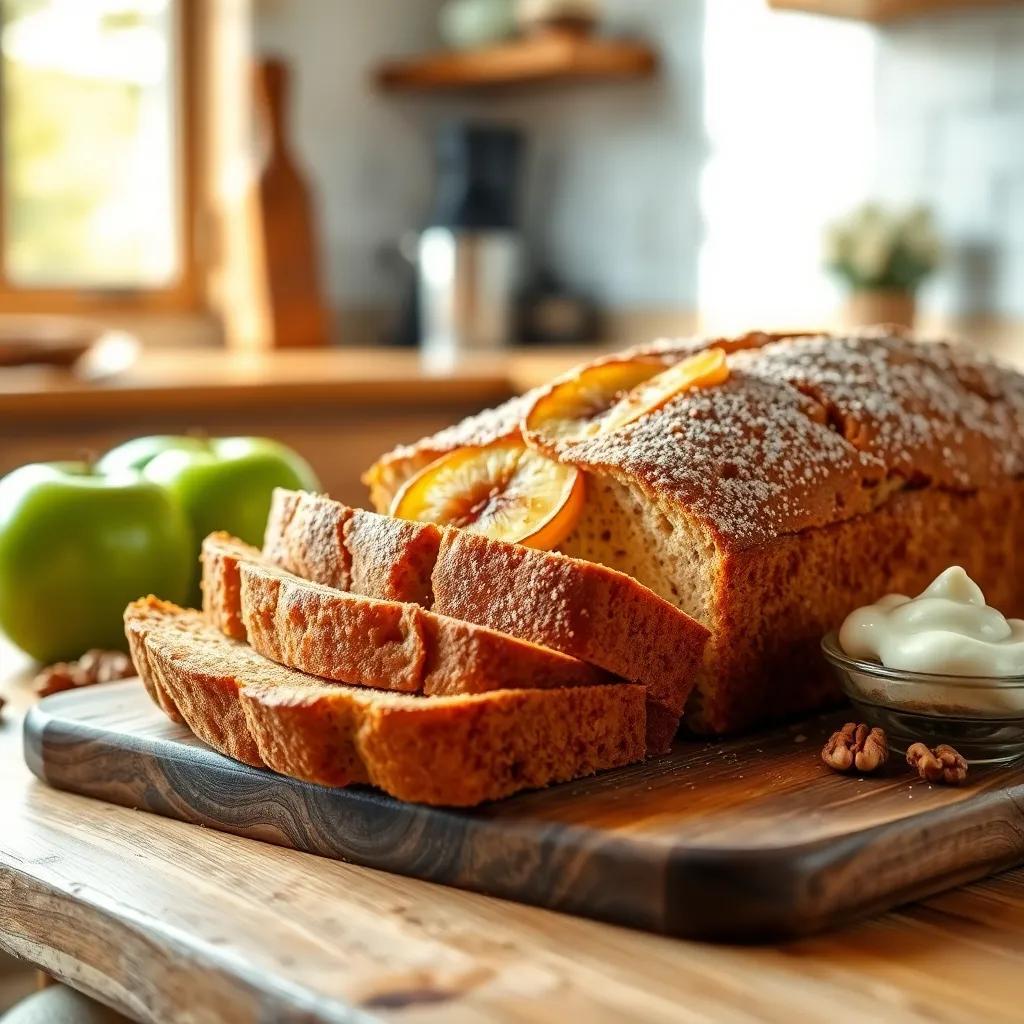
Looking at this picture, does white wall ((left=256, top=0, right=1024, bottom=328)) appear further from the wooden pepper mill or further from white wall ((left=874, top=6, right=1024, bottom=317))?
the wooden pepper mill

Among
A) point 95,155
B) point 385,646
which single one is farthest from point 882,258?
point 385,646

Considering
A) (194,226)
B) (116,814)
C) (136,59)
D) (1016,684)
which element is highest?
(136,59)

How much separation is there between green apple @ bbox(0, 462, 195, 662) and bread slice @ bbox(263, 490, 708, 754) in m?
0.40

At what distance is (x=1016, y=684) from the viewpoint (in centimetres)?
107

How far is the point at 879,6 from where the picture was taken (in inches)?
148

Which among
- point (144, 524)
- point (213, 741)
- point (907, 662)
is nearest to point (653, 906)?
point (907, 662)

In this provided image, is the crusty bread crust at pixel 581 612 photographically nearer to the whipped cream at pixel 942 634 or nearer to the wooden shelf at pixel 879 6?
the whipped cream at pixel 942 634

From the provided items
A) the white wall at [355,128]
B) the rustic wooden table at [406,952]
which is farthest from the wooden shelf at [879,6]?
the rustic wooden table at [406,952]

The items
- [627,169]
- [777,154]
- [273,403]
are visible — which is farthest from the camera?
[627,169]

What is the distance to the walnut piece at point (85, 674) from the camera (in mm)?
1494

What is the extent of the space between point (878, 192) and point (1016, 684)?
3250mm

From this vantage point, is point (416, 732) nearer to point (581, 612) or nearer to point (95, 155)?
point (581, 612)

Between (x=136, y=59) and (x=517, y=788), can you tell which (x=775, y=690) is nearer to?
(x=517, y=788)

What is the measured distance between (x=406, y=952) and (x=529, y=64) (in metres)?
4.00
